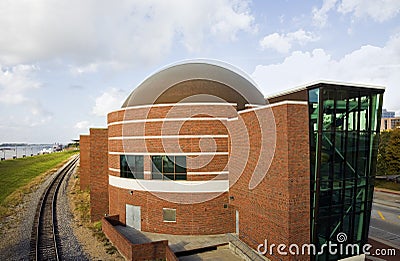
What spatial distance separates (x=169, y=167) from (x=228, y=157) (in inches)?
166

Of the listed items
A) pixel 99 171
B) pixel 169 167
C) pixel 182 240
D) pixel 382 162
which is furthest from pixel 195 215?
pixel 382 162

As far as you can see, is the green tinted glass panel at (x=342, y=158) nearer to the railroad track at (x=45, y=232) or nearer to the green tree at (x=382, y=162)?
the railroad track at (x=45, y=232)

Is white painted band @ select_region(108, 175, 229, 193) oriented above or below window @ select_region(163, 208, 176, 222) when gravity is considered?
above

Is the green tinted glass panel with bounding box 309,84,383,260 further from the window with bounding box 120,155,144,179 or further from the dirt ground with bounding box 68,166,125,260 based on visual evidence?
the window with bounding box 120,155,144,179

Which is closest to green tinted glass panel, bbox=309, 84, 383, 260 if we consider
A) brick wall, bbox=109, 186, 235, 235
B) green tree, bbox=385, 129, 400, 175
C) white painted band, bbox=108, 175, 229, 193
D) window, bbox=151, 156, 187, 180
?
brick wall, bbox=109, 186, 235, 235

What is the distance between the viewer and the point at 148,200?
73.1ft

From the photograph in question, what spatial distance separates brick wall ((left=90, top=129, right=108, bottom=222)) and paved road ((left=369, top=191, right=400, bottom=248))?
21.4 meters

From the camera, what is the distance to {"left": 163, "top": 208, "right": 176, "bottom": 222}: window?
851 inches

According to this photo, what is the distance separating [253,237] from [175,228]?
6.11 metres

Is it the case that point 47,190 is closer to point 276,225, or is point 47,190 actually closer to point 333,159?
point 276,225

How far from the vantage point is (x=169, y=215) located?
21.7 meters

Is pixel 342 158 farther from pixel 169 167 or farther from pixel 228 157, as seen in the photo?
pixel 169 167

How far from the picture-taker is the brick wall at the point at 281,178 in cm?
1480

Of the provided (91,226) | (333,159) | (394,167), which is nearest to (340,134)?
(333,159)
